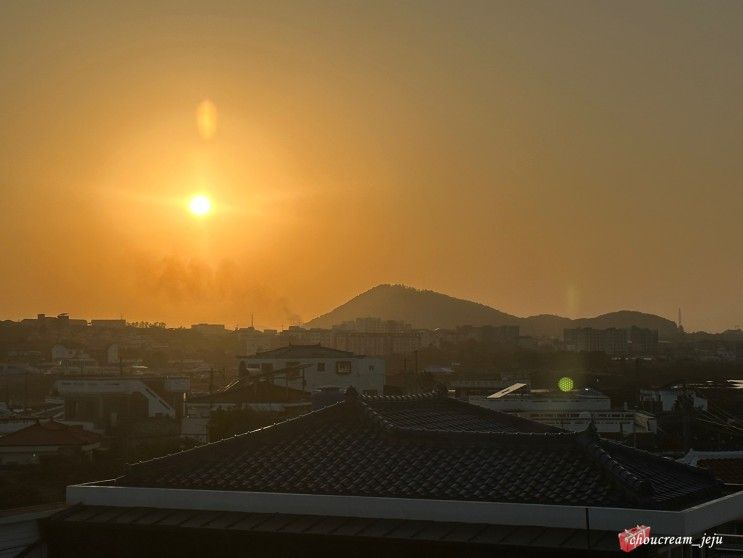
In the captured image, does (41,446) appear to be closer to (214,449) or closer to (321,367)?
(321,367)

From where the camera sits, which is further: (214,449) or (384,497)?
(214,449)

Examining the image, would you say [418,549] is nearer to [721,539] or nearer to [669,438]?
[721,539]

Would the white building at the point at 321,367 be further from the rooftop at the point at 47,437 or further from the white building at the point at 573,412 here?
the rooftop at the point at 47,437

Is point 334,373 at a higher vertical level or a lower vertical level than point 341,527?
higher

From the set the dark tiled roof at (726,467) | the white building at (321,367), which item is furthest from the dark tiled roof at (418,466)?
the white building at (321,367)

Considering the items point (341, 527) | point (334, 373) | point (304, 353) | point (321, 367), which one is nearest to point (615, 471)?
point (341, 527)

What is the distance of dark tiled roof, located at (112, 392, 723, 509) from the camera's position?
40.4 feet

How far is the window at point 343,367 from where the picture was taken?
199 ft

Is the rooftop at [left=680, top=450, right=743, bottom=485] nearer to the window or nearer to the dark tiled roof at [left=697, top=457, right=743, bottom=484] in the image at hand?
the dark tiled roof at [left=697, top=457, right=743, bottom=484]

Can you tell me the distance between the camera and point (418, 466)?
44.5ft

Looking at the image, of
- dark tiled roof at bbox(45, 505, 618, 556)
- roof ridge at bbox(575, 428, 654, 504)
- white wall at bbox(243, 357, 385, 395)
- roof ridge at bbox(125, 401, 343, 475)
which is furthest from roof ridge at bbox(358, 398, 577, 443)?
white wall at bbox(243, 357, 385, 395)

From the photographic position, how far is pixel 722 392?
55.5 metres

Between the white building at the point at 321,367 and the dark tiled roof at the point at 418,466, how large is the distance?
43.0m

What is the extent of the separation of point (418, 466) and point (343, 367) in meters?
47.6
